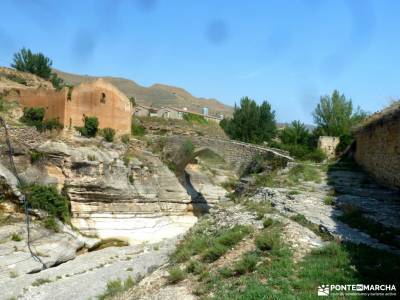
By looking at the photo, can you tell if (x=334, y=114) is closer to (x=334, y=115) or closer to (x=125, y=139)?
(x=334, y=115)

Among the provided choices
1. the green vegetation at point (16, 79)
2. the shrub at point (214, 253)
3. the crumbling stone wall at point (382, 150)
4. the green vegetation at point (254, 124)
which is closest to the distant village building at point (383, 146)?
the crumbling stone wall at point (382, 150)

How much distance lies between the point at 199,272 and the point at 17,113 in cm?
2392

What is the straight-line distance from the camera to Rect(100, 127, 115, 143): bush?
3070 cm

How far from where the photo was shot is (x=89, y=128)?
29.8 m

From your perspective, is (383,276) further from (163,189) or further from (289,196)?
(163,189)

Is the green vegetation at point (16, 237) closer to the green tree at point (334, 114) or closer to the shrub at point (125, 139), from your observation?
the shrub at point (125, 139)

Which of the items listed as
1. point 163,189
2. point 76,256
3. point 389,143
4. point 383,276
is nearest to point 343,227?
point 383,276

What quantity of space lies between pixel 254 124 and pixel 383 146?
28239 mm

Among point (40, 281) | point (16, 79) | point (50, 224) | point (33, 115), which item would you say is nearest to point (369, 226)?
point (40, 281)

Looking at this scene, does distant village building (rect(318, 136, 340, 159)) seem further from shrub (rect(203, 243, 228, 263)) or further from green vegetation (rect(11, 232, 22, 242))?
shrub (rect(203, 243, 228, 263))

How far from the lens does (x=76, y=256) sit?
2169 centimetres

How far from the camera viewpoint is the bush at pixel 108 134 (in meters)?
30.7

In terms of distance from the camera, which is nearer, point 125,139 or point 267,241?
point 267,241

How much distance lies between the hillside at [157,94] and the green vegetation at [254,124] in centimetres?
2933
